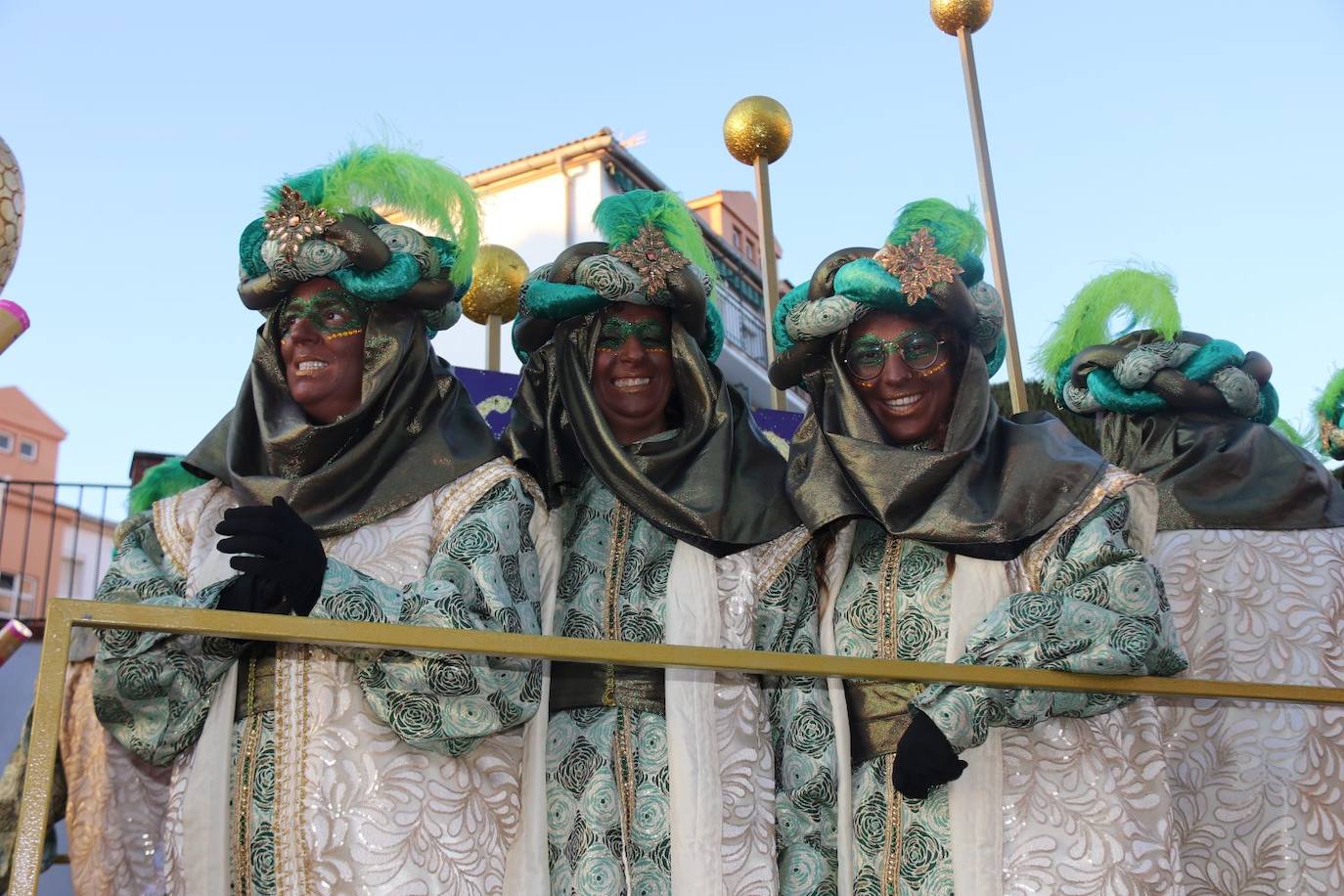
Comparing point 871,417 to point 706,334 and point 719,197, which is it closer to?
point 706,334

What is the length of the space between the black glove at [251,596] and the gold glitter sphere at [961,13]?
419 cm

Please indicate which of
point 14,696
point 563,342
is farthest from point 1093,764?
point 14,696

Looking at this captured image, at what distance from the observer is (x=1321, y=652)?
14.3 ft

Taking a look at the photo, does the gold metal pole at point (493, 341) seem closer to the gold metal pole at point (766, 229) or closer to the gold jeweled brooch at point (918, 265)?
the gold metal pole at point (766, 229)

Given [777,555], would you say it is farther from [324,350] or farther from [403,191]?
[403,191]

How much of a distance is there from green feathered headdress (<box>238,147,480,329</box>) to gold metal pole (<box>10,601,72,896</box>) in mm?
1435

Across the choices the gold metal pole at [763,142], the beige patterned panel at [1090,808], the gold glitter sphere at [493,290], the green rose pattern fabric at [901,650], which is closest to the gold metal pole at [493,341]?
the gold glitter sphere at [493,290]

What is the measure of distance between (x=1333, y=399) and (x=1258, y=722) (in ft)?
6.40

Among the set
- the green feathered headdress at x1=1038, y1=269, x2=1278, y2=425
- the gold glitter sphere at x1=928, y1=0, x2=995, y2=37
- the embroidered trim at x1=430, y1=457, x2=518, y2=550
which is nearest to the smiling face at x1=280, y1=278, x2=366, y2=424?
the embroidered trim at x1=430, y1=457, x2=518, y2=550

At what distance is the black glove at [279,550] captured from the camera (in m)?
2.95

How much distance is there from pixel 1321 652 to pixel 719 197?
14492 mm

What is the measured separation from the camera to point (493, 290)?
572 cm

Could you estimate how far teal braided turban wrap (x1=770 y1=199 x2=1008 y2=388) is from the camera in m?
3.81

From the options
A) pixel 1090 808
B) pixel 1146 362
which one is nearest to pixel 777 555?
pixel 1090 808
